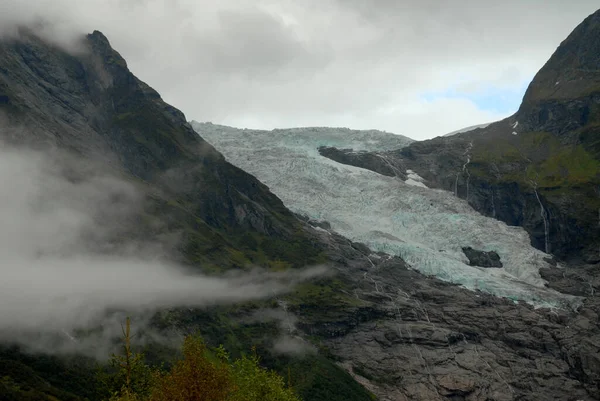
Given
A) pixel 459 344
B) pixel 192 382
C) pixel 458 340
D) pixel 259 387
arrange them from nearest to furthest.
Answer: pixel 192 382 < pixel 259 387 < pixel 459 344 < pixel 458 340

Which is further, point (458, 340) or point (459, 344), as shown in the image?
point (458, 340)

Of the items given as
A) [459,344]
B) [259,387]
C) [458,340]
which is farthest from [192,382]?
[458,340]

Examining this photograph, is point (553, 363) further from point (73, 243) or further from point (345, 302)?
point (73, 243)

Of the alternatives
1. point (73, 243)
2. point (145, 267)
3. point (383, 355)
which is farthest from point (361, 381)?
point (73, 243)

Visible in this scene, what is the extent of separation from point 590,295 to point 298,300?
95495 millimetres

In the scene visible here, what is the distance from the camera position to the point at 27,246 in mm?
185000

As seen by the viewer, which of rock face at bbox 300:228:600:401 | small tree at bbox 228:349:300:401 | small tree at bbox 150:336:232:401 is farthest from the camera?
rock face at bbox 300:228:600:401

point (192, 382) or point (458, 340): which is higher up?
point (192, 382)

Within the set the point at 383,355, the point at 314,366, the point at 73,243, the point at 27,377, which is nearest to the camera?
the point at 27,377

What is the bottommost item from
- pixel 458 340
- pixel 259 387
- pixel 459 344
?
pixel 459 344

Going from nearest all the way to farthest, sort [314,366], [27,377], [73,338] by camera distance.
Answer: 1. [27,377]
2. [73,338]
3. [314,366]

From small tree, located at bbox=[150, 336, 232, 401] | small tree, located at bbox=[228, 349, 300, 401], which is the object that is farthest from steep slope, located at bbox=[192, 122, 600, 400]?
small tree, located at bbox=[150, 336, 232, 401]

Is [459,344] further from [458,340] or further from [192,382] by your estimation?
[192,382]

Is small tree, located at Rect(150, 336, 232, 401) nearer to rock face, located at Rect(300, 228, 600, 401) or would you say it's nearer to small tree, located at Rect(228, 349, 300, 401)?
small tree, located at Rect(228, 349, 300, 401)
